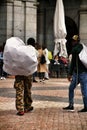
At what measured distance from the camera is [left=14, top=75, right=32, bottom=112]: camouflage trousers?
11.8m

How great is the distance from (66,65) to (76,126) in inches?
663

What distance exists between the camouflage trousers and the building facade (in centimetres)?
1490

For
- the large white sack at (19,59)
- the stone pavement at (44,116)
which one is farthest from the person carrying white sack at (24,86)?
the stone pavement at (44,116)

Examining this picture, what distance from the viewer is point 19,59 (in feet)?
38.7

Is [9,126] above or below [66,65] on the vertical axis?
above

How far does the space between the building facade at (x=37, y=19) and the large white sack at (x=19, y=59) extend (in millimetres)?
15230

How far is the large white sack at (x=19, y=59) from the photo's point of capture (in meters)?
11.8

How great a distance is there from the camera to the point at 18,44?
12.0m

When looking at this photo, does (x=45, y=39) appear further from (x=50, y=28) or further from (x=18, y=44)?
(x=18, y=44)

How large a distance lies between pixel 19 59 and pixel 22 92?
0.74m

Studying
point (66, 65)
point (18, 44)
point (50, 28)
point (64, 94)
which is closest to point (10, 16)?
point (66, 65)

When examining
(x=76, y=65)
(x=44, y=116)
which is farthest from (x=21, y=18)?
(x=44, y=116)

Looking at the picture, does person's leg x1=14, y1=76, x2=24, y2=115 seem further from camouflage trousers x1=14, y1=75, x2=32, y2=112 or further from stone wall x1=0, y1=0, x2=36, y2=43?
stone wall x1=0, y1=0, x2=36, y2=43

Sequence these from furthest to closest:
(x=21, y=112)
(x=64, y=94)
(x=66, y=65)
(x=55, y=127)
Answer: (x=66, y=65)
(x=64, y=94)
(x=21, y=112)
(x=55, y=127)
